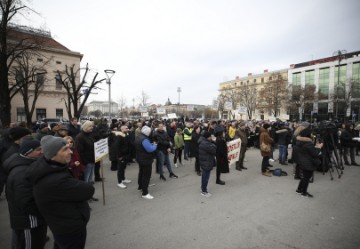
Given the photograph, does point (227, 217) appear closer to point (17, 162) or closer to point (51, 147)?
point (51, 147)

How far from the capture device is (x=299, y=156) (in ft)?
16.5

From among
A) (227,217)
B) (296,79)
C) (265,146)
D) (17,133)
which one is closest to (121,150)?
(17,133)

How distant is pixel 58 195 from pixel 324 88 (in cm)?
6179

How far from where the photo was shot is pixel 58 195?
1.81 meters

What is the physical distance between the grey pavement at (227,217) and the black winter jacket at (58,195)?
5.31 ft

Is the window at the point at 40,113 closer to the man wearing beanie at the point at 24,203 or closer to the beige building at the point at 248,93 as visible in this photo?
the beige building at the point at 248,93

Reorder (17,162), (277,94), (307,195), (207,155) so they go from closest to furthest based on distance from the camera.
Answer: (17,162) < (307,195) < (207,155) < (277,94)

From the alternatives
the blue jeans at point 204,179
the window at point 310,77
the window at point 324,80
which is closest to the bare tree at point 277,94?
the window at point 324,80

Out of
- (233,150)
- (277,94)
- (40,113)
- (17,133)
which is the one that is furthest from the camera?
(40,113)

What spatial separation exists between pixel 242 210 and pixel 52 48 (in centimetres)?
4752

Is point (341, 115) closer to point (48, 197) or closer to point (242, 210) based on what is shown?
point (242, 210)

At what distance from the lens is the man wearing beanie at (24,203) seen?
212 centimetres

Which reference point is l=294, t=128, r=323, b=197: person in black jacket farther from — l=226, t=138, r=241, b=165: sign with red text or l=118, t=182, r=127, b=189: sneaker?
l=118, t=182, r=127, b=189: sneaker

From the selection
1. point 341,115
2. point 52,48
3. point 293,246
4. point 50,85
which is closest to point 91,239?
point 293,246
